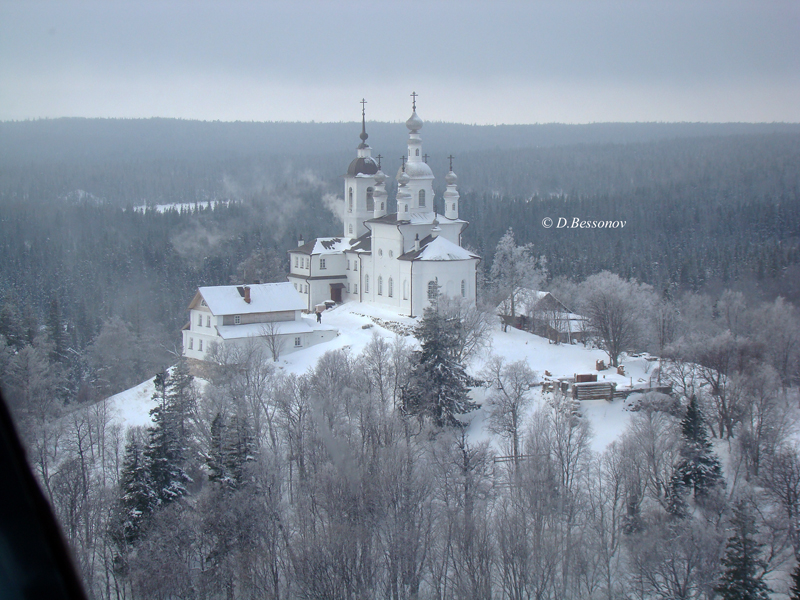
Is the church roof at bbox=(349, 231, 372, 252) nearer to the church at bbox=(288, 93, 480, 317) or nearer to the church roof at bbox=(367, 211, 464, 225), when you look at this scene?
the church at bbox=(288, 93, 480, 317)

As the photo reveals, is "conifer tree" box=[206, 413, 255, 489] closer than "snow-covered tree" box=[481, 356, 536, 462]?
Yes

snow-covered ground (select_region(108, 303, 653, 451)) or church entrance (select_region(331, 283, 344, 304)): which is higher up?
church entrance (select_region(331, 283, 344, 304))

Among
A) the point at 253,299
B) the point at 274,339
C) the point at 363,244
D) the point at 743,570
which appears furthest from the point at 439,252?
the point at 743,570

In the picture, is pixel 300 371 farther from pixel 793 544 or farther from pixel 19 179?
pixel 19 179

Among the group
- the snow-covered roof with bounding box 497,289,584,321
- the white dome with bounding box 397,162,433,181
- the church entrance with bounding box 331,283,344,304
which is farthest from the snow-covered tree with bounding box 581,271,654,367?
the church entrance with bounding box 331,283,344,304

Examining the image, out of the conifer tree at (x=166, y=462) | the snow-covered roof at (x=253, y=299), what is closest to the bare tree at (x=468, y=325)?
the snow-covered roof at (x=253, y=299)

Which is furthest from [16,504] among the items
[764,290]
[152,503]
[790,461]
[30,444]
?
[764,290]
